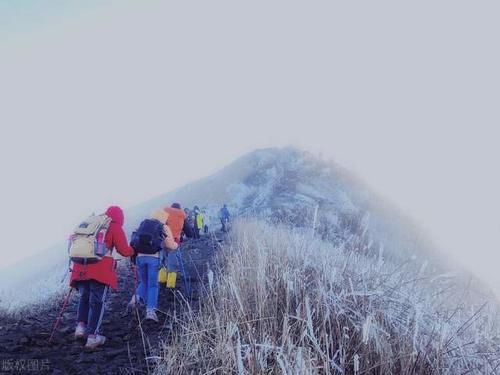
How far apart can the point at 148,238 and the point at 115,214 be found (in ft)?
2.84

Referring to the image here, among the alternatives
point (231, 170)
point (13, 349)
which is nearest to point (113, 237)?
point (13, 349)

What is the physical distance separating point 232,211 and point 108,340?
23351 millimetres

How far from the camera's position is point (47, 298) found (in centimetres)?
841

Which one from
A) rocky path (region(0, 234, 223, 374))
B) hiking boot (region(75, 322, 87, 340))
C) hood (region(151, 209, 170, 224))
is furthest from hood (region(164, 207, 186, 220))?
hiking boot (region(75, 322, 87, 340))

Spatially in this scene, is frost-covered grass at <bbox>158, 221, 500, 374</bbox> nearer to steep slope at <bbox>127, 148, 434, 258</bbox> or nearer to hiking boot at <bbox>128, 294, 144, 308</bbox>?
hiking boot at <bbox>128, 294, 144, 308</bbox>

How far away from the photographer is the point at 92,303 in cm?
573

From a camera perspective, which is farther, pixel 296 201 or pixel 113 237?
pixel 296 201

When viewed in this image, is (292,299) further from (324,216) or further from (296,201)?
(296,201)

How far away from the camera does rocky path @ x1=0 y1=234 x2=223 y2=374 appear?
459 centimetres

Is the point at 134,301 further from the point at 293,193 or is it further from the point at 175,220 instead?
the point at 293,193

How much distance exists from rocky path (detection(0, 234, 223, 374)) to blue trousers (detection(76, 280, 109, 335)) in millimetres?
236

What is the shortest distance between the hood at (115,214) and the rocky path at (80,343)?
3.70ft

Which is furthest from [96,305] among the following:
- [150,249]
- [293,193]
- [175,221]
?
[293,193]

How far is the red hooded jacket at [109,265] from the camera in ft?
18.6
